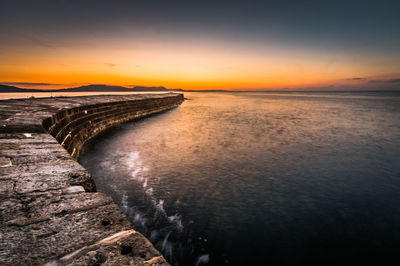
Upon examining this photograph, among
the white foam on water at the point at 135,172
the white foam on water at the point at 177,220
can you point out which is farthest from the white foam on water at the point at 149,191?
the white foam on water at the point at 177,220

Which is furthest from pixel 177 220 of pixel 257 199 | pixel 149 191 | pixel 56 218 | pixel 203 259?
pixel 56 218

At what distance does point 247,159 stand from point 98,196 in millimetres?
5422

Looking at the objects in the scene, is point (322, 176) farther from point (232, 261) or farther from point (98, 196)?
point (98, 196)

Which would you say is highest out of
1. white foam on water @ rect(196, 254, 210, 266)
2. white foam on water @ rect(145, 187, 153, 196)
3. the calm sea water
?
white foam on water @ rect(145, 187, 153, 196)

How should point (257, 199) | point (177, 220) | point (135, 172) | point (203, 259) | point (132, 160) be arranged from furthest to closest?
point (132, 160)
point (135, 172)
point (257, 199)
point (177, 220)
point (203, 259)

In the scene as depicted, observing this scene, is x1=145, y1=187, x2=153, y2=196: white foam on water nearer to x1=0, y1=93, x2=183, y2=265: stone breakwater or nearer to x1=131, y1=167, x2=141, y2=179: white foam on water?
x1=131, y1=167, x2=141, y2=179: white foam on water

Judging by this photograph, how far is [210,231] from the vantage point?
3174 mm

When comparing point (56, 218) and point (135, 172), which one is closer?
point (56, 218)

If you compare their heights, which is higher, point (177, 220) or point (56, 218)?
point (56, 218)

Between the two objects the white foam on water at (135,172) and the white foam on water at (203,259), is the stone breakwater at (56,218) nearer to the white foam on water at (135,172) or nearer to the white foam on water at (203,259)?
the white foam on water at (203,259)

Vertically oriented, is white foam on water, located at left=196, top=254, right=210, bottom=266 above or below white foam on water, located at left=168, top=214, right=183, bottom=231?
below

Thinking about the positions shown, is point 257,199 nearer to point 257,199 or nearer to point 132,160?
point 257,199

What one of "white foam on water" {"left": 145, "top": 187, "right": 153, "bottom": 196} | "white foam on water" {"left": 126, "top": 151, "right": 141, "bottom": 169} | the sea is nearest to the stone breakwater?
the sea

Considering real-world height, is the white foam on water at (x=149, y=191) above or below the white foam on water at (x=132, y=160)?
below
